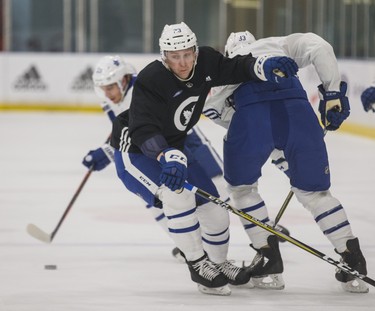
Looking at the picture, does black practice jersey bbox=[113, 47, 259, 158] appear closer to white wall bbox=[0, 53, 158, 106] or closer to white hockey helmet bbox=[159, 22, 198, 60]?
white hockey helmet bbox=[159, 22, 198, 60]

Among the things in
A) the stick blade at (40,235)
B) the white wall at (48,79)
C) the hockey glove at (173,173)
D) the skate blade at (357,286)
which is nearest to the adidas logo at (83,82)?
the white wall at (48,79)

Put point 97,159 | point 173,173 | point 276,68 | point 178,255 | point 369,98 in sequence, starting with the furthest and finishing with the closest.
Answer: point 97,159 < point 178,255 < point 369,98 < point 276,68 < point 173,173

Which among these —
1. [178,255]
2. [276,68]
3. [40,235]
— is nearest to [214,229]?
[178,255]

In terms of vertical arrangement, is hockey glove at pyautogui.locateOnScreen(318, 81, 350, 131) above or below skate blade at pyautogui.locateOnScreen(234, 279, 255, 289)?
above

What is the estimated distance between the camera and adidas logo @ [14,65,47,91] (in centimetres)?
1413

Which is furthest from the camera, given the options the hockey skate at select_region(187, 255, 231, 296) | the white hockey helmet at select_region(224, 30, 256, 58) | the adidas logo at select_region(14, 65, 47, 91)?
the adidas logo at select_region(14, 65, 47, 91)

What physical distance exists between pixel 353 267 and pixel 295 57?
845 mm

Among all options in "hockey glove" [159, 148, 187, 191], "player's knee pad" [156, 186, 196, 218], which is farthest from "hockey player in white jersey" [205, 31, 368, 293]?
"hockey glove" [159, 148, 187, 191]

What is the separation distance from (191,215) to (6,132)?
752 centimetres

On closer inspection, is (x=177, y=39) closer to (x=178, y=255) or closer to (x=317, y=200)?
(x=317, y=200)

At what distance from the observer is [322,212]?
12.4 feet

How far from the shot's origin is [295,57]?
13.0ft

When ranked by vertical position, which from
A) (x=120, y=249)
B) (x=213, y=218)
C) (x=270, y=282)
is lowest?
Result: (x=120, y=249)

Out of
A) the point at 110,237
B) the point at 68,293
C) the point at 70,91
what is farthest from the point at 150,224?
the point at 70,91
